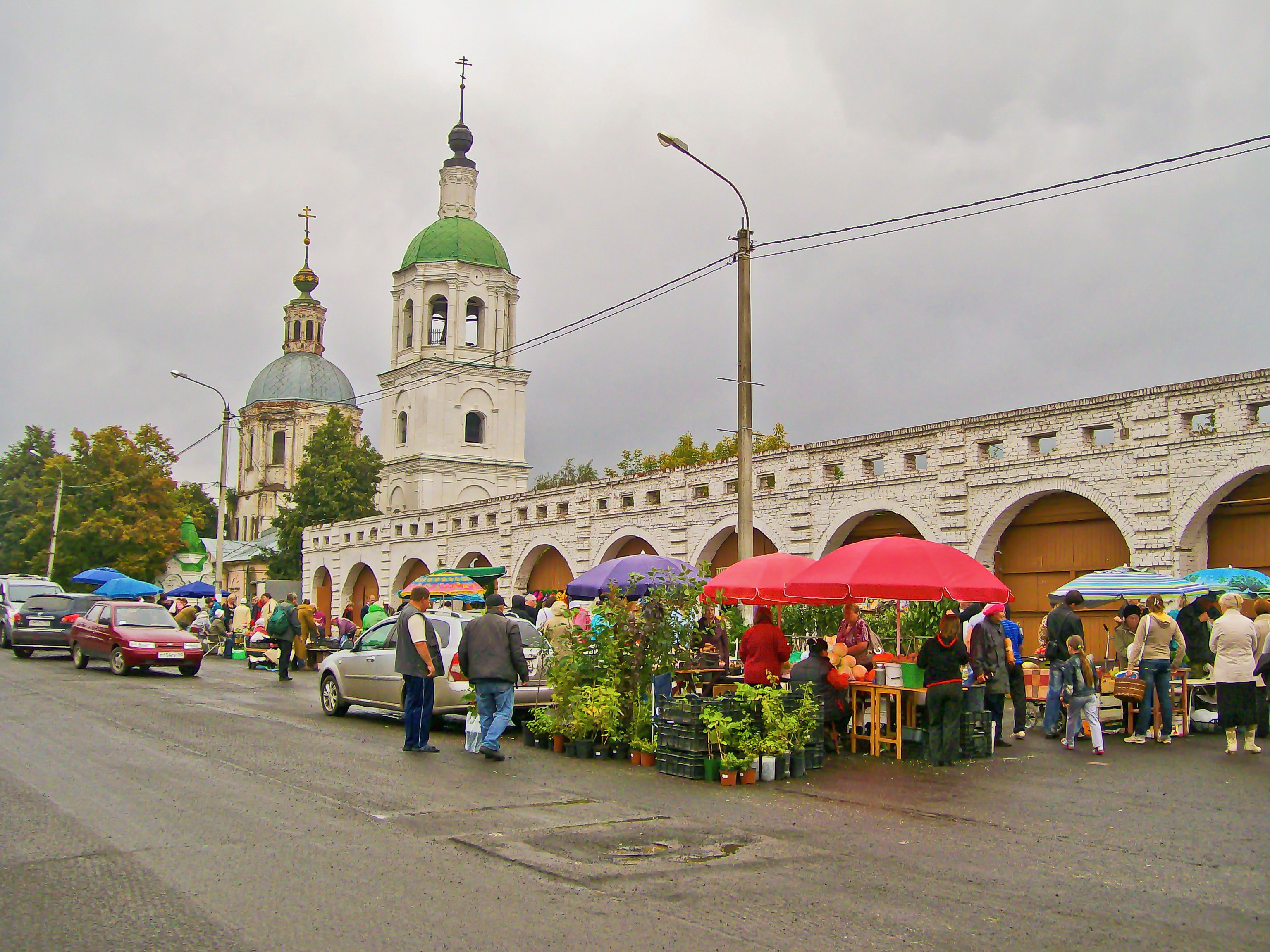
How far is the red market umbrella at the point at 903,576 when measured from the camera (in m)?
12.7

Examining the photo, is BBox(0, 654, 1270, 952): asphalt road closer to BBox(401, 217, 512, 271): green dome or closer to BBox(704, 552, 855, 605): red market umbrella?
BBox(704, 552, 855, 605): red market umbrella

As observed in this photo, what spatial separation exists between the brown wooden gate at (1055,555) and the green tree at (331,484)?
135ft

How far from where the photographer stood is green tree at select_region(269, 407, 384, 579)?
194 ft

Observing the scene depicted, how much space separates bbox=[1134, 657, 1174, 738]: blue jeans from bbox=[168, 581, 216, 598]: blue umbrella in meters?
36.1

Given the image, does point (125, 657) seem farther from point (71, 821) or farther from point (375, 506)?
point (375, 506)

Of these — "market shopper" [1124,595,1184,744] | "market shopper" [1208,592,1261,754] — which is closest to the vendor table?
"market shopper" [1124,595,1184,744]

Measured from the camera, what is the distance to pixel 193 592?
142 feet

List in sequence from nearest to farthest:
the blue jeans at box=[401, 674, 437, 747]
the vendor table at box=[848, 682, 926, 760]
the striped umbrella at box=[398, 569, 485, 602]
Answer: the blue jeans at box=[401, 674, 437, 747], the vendor table at box=[848, 682, 926, 760], the striped umbrella at box=[398, 569, 485, 602]

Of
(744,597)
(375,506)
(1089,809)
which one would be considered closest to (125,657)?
(744,597)

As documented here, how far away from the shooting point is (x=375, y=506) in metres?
60.9

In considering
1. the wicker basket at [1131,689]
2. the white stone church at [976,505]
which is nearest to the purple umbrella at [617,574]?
the white stone church at [976,505]

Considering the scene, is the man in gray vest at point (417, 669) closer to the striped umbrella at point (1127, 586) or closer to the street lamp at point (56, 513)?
the striped umbrella at point (1127, 586)

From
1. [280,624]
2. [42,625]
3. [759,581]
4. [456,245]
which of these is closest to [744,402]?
[759,581]

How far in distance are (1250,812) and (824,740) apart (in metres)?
4.63
